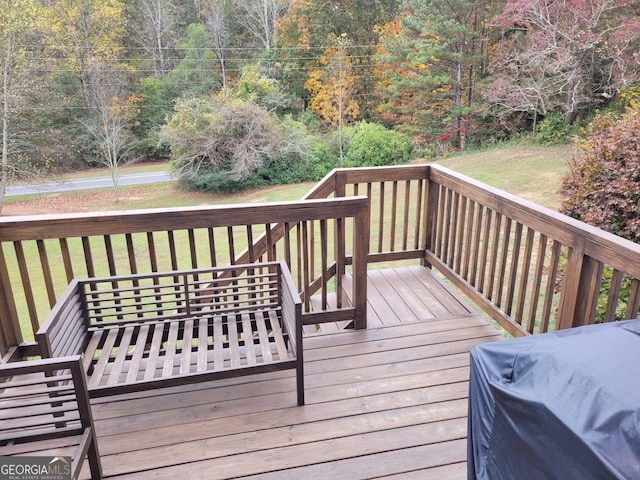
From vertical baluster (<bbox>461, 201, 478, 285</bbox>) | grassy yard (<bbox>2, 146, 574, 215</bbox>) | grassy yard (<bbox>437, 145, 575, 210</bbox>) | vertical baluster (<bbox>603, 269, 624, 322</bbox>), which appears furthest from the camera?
grassy yard (<bbox>2, 146, 574, 215</bbox>)

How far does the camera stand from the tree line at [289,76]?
39.9 ft

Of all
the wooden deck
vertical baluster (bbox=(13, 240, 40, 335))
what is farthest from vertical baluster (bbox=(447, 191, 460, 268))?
vertical baluster (bbox=(13, 240, 40, 335))

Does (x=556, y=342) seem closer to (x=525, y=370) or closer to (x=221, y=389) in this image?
(x=525, y=370)

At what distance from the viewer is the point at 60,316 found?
2004 millimetres

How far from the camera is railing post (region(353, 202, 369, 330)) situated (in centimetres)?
273

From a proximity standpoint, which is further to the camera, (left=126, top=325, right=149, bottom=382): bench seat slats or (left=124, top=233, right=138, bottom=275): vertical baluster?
(left=124, top=233, right=138, bottom=275): vertical baluster

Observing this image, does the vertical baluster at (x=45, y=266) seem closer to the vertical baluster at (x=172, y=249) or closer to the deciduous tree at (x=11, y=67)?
the vertical baluster at (x=172, y=249)

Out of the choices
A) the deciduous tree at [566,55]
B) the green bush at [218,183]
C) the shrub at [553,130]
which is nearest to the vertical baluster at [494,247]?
the deciduous tree at [566,55]

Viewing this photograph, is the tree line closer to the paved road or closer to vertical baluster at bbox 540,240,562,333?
the paved road

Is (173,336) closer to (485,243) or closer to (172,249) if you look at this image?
(172,249)

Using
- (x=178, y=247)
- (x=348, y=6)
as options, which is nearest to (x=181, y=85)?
(x=348, y=6)
